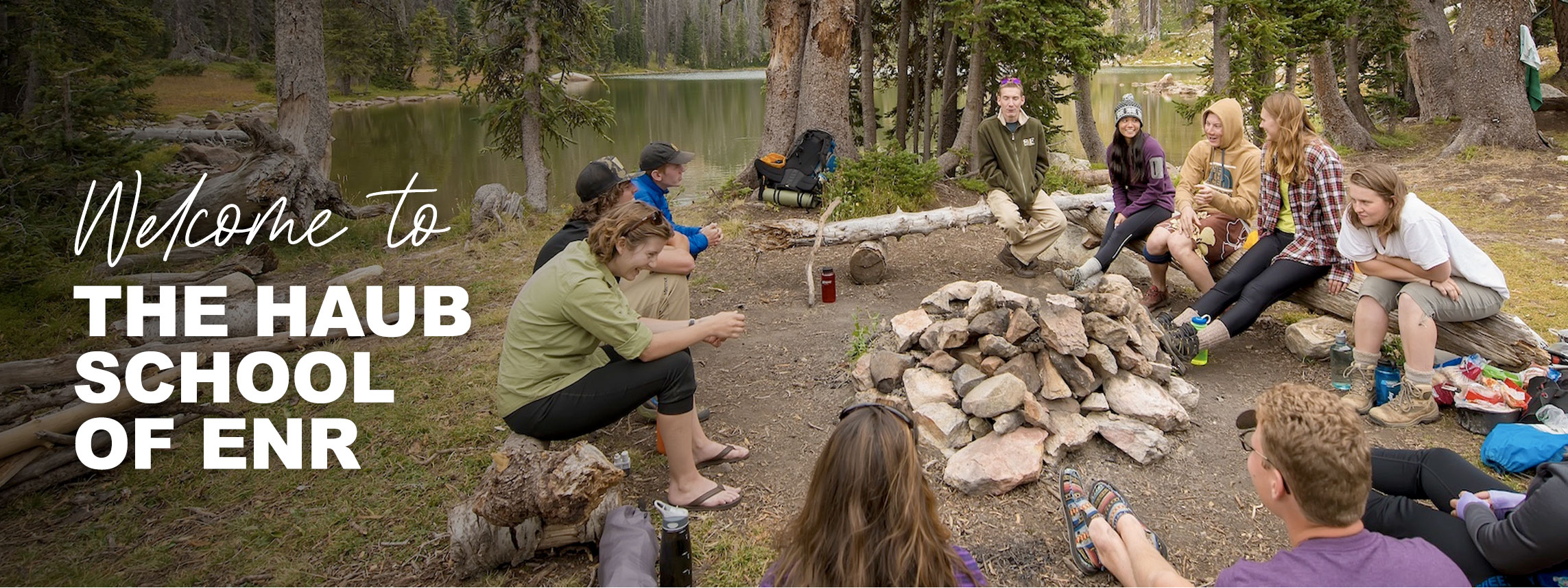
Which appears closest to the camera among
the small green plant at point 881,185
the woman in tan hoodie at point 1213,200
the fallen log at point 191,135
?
the woman in tan hoodie at point 1213,200

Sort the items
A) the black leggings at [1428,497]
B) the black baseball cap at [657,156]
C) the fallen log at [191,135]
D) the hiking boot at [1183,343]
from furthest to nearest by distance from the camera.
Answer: the fallen log at [191,135], the black baseball cap at [657,156], the hiking boot at [1183,343], the black leggings at [1428,497]

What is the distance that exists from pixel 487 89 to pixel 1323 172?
10660 mm

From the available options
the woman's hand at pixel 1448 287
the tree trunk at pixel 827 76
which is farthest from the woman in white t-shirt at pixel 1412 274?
the tree trunk at pixel 827 76

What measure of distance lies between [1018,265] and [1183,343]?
7.34 ft

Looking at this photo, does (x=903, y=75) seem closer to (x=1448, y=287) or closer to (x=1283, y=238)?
(x=1283, y=238)

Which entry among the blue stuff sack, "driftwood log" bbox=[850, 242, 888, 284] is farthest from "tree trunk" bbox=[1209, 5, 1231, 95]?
the blue stuff sack

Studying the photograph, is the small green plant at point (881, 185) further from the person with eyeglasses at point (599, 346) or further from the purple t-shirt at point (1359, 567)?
the purple t-shirt at point (1359, 567)

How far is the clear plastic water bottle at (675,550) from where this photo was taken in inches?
123

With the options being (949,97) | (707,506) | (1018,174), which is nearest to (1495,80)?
(949,97)

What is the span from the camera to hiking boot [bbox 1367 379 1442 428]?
14.5 ft

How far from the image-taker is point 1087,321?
4664 millimetres

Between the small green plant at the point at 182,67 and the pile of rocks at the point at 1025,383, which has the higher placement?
the small green plant at the point at 182,67

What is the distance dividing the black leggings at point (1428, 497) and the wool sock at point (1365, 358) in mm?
1523

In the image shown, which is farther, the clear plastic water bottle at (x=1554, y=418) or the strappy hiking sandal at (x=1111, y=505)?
the clear plastic water bottle at (x=1554, y=418)
